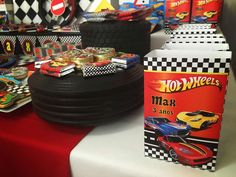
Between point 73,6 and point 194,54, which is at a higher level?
point 73,6

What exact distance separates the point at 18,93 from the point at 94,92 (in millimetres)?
→ 351

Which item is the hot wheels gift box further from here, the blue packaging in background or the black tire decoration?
the black tire decoration

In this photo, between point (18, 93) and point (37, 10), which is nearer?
point (18, 93)

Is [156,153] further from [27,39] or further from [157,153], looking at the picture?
[27,39]

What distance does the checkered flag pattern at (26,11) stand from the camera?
233 cm

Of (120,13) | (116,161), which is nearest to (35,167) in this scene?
(116,161)

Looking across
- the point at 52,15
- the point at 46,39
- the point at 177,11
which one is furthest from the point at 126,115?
the point at 52,15

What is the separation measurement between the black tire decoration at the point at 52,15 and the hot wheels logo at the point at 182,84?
6.00ft

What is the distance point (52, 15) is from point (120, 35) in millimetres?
1520

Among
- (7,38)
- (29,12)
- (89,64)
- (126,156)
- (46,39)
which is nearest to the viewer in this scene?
(126,156)

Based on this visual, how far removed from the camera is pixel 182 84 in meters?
0.41

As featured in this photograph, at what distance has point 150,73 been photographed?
430 mm

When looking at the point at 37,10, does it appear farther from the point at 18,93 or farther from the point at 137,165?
the point at 137,165

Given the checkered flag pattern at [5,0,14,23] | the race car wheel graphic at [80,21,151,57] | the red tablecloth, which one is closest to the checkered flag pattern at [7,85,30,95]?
the red tablecloth
